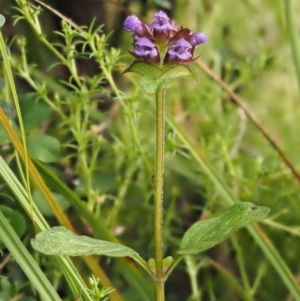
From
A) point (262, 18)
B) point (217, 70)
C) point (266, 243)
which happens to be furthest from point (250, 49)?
point (266, 243)

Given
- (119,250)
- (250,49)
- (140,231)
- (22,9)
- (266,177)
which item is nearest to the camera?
(119,250)

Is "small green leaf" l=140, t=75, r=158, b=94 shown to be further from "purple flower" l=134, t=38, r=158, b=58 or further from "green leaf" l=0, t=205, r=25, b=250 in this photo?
"green leaf" l=0, t=205, r=25, b=250

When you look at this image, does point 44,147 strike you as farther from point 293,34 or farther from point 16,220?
point 293,34

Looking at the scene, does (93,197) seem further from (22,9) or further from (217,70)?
(217,70)

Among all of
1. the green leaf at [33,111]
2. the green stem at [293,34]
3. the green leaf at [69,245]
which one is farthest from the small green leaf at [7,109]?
the green stem at [293,34]

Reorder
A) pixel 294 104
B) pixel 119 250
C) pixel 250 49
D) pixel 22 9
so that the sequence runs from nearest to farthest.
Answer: pixel 119 250 < pixel 22 9 < pixel 294 104 < pixel 250 49

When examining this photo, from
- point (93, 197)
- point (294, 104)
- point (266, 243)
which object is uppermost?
point (294, 104)
